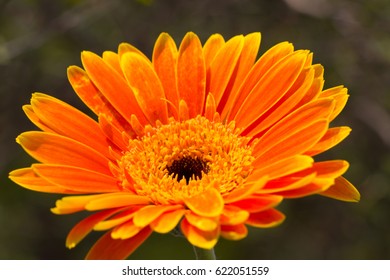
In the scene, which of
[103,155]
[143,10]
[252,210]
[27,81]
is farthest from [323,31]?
[252,210]

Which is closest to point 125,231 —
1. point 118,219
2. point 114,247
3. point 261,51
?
point 118,219

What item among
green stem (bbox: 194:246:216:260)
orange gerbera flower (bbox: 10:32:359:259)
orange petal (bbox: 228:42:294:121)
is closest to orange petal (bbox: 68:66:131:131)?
orange gerbera flower (bbox: 10:32:359:259)

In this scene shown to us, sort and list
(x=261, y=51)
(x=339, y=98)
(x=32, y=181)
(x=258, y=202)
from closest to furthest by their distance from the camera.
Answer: (x=258, y=202)
(x=32, y=181)
(x=339, y=98)
(x=261, y=51)

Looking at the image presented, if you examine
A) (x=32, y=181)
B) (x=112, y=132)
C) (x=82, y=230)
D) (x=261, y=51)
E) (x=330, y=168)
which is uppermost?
(x=261, y=51)

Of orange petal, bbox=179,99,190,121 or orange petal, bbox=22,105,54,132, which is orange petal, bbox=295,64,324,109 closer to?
orange petal, bbox=179,99,190,121

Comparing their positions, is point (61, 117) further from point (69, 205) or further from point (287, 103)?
point (287, 103)

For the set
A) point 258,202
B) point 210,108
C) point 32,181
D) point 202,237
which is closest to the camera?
point 202,237

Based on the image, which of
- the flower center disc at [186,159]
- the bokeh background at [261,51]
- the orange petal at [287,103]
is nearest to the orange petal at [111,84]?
the flower center disc at [186,159]
